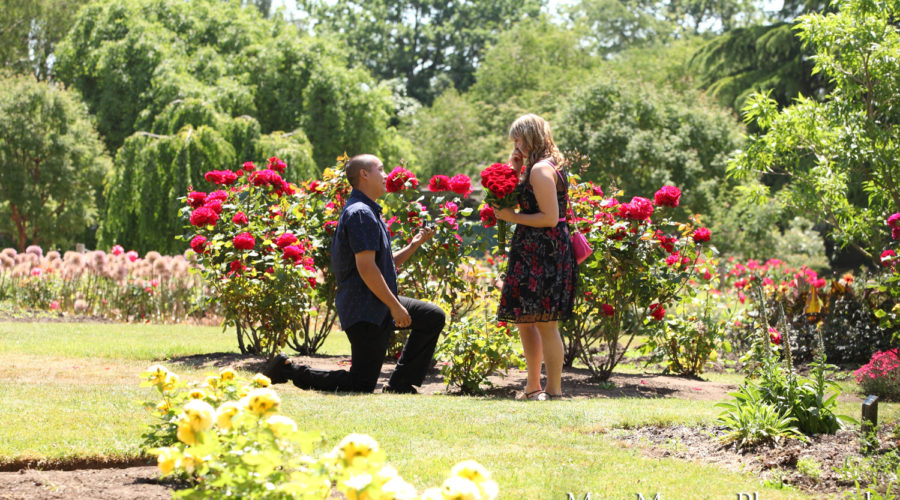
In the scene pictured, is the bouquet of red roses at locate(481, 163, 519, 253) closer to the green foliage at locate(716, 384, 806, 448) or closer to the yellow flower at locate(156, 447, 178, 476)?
the green foliage at locate(716, 384, 806, 448)

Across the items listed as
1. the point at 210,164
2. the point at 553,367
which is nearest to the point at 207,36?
the point at 210,164

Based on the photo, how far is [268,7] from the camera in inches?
1873

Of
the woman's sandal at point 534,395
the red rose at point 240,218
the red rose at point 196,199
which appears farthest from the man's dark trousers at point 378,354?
the red rose at point 196,199

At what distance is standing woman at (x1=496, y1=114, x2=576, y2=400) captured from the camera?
229 inches

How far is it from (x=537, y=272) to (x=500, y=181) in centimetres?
66

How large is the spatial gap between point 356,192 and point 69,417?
2.32 m

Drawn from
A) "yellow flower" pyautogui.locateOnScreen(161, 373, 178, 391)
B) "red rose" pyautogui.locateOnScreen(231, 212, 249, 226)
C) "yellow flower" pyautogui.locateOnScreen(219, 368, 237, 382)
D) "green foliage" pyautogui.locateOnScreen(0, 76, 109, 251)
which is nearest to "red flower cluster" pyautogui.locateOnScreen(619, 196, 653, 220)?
"red rose" pyautogui.locateOnScreen(231, 212, 249, 226)

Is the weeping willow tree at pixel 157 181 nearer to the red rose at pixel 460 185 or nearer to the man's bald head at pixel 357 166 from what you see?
the red rose at pixel 460 185

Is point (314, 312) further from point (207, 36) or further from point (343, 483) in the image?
point (207, 36)

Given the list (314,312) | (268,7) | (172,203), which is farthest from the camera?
(268,7)

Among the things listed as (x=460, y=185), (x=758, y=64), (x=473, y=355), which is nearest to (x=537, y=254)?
(x=473, y=355)

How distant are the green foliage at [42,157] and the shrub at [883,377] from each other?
73.2 feet

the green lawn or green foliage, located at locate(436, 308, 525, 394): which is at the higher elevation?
green foliage, located at locate(436, 308, 525, 394)

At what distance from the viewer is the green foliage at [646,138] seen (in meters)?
25.1
